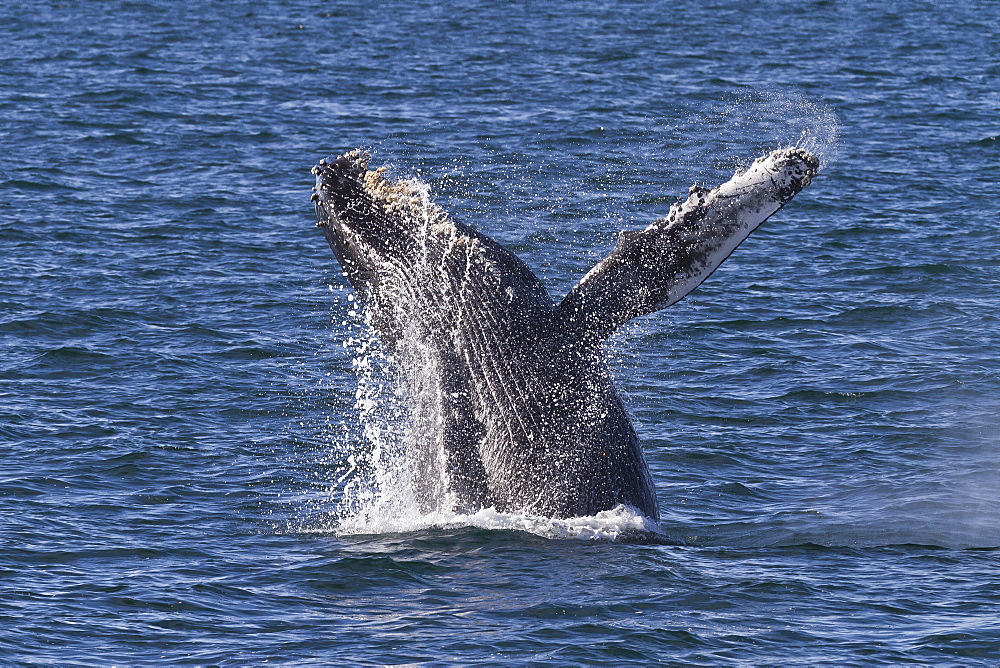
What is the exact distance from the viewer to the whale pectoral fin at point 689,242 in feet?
45.3

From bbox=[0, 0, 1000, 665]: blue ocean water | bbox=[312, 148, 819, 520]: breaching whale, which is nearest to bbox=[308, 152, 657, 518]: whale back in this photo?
bbox=[312, 148, 819, 520]: breaching whale

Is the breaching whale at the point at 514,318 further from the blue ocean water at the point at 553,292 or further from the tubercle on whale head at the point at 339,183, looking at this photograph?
the blue ocean water at the point at 553,292

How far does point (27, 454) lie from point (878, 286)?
48.9 ft

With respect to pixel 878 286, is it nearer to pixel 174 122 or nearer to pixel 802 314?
pixel 802 314

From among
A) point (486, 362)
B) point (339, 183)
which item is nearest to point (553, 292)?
point (486, 362)

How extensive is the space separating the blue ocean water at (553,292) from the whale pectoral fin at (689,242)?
1.98 meters

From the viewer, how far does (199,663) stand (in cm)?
1284

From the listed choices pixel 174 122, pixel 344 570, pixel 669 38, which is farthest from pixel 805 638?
pixel 669 38

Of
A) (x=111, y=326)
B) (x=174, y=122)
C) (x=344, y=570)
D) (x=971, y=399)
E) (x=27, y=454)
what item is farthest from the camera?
(x=174, y=122)

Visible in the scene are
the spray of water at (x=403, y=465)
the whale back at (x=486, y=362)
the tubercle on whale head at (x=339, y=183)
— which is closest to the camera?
the tubercle on whale head at (x=339, y=183)

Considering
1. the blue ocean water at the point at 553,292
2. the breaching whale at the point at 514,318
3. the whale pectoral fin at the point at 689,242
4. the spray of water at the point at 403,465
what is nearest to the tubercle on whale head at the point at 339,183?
the breaching whale at the point at 514,318

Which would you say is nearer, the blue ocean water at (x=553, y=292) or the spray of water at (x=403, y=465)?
the blue ocean water at (x=553, y=292)

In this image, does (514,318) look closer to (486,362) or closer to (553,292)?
(486,362)

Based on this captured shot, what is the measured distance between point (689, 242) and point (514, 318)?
1.69 m
